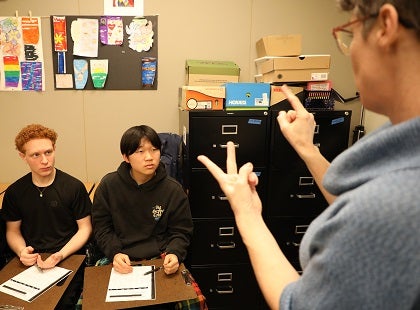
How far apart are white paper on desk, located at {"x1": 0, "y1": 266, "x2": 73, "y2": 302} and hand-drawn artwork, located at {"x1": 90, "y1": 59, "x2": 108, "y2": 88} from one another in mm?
1333

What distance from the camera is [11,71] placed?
2395 mm

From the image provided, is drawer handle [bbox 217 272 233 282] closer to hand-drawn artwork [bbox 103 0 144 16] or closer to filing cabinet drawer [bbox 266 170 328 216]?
filing cabinet drawer [bbox 266 170 328 216]

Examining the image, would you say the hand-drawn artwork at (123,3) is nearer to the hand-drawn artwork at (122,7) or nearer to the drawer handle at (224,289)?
the hand-drawn artwork at (122,7)

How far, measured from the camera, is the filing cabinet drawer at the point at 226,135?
1.99 meters

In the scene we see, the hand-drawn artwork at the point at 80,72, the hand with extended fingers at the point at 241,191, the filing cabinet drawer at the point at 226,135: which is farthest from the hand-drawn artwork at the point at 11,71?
the hand with extended fingers at the point at 241,191

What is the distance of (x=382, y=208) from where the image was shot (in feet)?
1.69

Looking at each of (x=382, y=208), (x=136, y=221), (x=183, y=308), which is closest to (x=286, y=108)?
(x=136, y=221)

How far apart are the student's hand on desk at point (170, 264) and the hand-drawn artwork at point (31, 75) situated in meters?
1.62

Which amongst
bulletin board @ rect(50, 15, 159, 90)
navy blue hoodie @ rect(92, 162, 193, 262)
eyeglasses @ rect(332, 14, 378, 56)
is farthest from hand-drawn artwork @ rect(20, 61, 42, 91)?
eyeglasses @ rect(332, 14, 378, 56)

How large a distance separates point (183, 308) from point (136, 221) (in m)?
0.53

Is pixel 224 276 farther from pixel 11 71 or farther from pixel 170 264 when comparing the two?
pixel 11 71

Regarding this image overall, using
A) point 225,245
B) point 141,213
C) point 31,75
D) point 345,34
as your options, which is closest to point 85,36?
point 31,75

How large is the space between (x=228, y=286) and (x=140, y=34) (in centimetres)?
182

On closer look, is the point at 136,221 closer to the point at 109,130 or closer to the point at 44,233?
the point at 44,233
